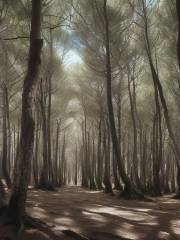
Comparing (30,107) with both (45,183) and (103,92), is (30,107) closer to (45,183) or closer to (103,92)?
(45,183)

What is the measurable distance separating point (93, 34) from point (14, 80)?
5128 millimetres

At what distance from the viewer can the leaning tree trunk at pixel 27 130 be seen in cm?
573

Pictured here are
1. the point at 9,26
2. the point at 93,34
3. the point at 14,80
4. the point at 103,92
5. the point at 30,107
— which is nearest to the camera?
the point at 30,107

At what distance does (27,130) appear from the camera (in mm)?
5996

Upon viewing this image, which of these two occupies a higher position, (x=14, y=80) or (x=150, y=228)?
(x=14, y=80)

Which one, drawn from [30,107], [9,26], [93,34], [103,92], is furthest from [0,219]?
[103,92]

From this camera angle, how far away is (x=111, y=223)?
652cm

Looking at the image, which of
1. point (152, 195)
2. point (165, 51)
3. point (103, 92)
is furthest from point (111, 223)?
point (103, 92)

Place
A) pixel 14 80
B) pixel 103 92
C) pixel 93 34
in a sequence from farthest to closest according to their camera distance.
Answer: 1. pixel 103 92
2. pixel 14 80
3. pixel 93 34

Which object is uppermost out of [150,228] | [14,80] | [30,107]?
A: [14,80]

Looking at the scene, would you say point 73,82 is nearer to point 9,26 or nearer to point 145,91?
point 145,91

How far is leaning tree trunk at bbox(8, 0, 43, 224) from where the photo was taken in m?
5.73

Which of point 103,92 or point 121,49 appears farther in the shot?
point 103,92

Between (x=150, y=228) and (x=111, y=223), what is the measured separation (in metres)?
0.67
